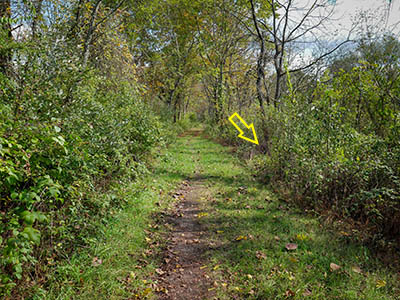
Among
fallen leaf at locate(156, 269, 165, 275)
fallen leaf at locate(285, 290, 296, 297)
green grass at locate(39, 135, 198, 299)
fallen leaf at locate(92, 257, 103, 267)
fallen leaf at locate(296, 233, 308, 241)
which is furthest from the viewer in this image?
fallen leaf at locate(296, 233, 308, 241)

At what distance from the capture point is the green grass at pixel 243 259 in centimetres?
297

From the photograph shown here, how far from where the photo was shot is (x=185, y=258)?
3859 millimetres

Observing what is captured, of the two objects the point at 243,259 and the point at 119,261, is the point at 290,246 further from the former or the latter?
the point at 119,261

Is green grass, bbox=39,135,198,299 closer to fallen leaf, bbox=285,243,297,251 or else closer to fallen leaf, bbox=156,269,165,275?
fallen leaf, bbox=156,269,165,275

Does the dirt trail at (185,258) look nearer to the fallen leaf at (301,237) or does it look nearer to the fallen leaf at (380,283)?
the fallen leaf at (301,237)

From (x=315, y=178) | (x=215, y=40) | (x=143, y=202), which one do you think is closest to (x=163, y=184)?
(x=143, y=202)

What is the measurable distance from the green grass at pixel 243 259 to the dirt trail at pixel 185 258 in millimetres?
154

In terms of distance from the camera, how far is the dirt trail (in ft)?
10.3

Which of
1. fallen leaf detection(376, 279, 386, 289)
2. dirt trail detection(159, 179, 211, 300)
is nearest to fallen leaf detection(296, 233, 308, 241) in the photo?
fallen leaf detection(376, 279, 386, 289)

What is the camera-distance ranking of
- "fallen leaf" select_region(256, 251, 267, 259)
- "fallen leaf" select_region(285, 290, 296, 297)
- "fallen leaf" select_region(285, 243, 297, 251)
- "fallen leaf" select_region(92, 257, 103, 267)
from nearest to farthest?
1. "fallen leaf" select_region(285, 290, 296, 297)
2. "fallen leaf" select_region(92, 257, 103, 267)
3. "fallen leaf" select_region(256, 251, 267, 259)
4. "fallen leaf" select_region(285, 243, 297, 251)

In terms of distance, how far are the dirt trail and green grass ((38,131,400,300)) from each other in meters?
0.15

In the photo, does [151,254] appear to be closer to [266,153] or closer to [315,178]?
[315,178]

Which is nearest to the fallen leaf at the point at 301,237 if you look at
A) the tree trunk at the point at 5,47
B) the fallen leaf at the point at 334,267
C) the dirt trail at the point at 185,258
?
the fallen leaf at the point at 334,267

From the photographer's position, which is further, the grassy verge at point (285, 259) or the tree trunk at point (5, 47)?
the tree trunk at point (5, 47)
